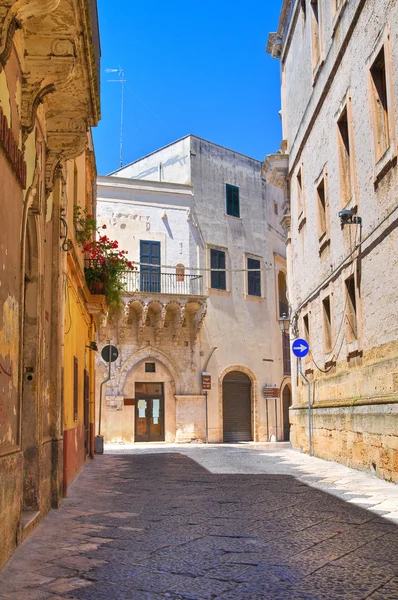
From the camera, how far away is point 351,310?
44.0ft

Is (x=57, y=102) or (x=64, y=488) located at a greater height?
(x=57, y=102)

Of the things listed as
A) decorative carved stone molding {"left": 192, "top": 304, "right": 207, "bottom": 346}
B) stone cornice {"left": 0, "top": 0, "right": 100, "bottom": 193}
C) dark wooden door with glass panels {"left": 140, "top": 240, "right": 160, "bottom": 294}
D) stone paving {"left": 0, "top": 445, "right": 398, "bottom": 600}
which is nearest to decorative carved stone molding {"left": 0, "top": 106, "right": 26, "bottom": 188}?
stone cornice {"left": 0, "top": 0, "right": 100, "bottom": 193}

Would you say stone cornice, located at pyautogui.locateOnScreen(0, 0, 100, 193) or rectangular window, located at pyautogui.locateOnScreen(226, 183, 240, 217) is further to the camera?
rectangular window, located at pyautogui.locateOnScreen(226, 183, 240, 217)

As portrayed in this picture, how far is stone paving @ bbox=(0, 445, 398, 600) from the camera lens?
4281mm

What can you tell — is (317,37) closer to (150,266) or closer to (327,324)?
(327,324)

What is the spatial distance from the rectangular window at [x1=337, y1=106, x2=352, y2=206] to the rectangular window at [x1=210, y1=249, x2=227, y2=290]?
17189mm

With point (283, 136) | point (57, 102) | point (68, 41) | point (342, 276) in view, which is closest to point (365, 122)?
point (342, 276)

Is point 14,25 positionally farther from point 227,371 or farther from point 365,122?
point 227,371

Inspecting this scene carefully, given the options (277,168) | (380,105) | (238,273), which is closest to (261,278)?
(238,273)

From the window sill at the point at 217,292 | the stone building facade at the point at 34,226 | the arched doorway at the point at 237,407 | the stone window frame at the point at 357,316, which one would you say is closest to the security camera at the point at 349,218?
the stone window frame at the point at 357,316

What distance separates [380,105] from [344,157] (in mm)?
2387

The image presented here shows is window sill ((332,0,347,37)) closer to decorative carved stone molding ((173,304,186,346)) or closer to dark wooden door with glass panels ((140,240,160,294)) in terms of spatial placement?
dark wooden door with glass panels ((140,240,160,294))

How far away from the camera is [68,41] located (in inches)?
247

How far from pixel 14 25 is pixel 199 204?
26563 millimetres
